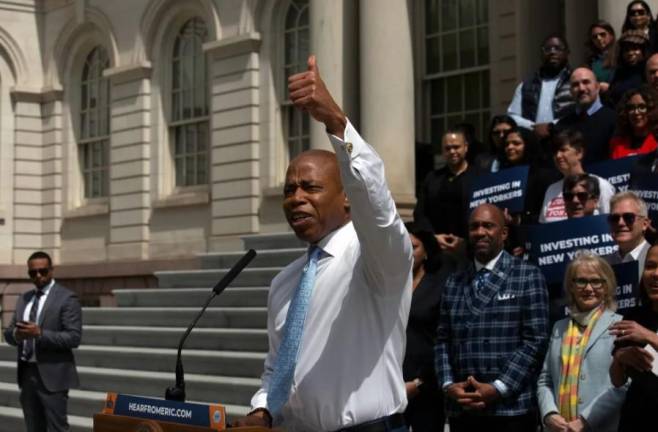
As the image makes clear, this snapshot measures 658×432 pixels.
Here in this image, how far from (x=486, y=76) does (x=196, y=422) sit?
1369 cm

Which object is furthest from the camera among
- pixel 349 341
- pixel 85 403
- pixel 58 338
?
pixel 85 403

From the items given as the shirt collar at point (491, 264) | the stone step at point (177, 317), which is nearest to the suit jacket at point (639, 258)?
the shirt collar at point (491, 264)

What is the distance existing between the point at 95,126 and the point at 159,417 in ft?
66.8

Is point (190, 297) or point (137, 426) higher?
point (190, 297)

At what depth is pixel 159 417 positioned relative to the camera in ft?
12.8

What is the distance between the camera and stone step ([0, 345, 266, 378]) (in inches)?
478

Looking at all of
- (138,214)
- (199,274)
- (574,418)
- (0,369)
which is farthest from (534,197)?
(138,214)

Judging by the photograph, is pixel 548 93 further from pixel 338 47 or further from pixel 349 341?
pixel 349 341

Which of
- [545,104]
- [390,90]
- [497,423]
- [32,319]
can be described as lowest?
[497,423]

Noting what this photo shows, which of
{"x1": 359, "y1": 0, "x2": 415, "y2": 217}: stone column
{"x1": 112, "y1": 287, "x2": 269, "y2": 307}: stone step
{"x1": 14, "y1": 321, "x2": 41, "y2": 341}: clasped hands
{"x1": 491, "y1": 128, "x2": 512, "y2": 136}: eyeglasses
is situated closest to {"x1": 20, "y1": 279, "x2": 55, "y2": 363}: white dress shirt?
{"x1": 14, "y1": 321, "x2": 41, "y2": 341}: clasped hands

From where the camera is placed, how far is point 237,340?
506 inches

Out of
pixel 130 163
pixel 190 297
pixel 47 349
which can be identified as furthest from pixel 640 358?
pixel 130 163

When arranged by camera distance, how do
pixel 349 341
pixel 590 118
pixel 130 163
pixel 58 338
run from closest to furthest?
pixel 349 341
pixel 590 118
pixel 58 338
pixel 130 163

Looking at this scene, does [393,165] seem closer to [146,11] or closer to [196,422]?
[146,11]
